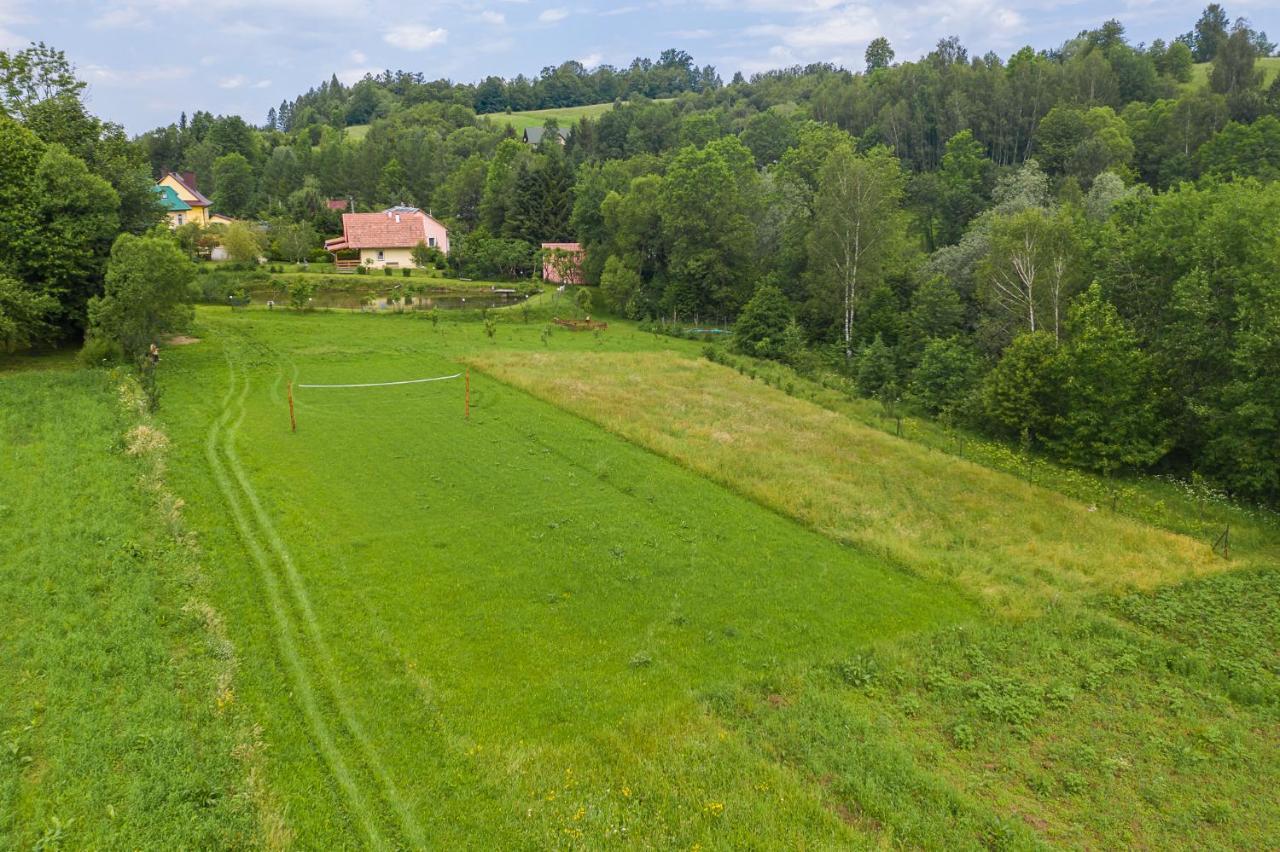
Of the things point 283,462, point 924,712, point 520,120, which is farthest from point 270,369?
point 520,120

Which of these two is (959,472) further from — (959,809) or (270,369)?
(270,369)

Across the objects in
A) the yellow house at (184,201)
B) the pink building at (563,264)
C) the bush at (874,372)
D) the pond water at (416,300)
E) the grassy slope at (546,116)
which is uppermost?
the grassy slope at (546,116)

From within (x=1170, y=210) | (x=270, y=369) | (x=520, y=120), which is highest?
(x=520, y=120)

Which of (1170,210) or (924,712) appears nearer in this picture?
(924,712)

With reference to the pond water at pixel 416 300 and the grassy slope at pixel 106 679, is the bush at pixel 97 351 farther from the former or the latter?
the pond water at pixel 416 300

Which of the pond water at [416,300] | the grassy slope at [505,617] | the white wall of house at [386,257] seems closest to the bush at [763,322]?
the pond water at [416,300]

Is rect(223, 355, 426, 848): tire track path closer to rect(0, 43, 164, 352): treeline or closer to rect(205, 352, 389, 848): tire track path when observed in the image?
rect(205, 352, 389, 848): tire track path
